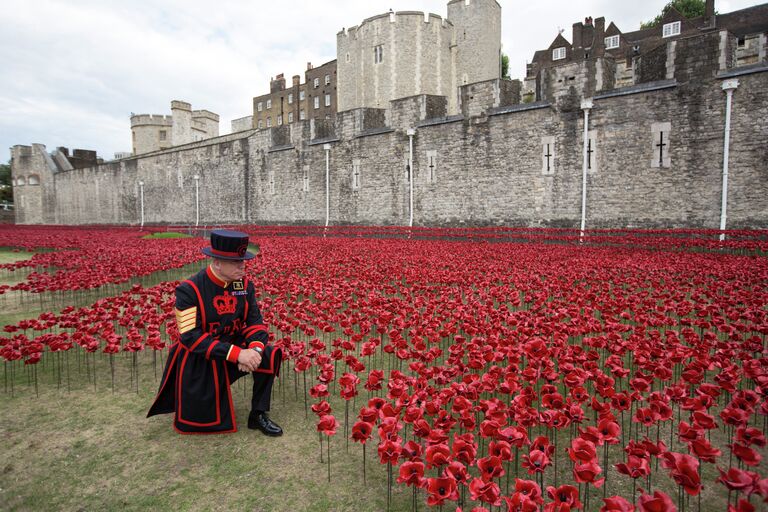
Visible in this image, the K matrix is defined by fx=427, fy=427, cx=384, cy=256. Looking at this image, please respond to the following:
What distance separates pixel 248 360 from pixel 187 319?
0.60 m

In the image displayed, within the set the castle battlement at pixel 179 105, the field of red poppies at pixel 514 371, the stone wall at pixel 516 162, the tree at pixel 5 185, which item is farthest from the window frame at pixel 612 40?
the tree at pixel 5 185

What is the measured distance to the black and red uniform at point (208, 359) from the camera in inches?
132

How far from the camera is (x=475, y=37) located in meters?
34.3

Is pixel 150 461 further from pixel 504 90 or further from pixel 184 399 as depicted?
pixel 504 90

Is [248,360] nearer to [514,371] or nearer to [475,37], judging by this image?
[514,371]

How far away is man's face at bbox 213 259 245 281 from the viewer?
3465 mm

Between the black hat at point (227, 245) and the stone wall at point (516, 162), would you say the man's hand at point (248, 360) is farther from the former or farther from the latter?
the stone wall at point (516, 162)

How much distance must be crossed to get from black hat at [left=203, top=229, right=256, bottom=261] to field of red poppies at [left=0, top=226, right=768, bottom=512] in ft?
3.63

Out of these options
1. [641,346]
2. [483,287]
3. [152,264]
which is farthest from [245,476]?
[152,264]

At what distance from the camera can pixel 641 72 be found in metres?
16.1

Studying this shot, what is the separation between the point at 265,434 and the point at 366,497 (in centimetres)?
122

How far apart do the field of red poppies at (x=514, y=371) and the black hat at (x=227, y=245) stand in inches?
43.6

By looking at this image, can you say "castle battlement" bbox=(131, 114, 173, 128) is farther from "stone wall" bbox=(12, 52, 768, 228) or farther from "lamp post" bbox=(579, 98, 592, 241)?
"lamp post" bbox=(579, 98, 592, 241)

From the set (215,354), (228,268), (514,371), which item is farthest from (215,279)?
(514,371)
